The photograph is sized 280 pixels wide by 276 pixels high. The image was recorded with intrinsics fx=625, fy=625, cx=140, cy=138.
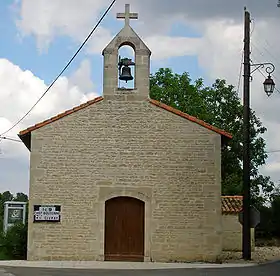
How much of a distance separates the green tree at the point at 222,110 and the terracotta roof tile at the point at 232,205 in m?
11.9

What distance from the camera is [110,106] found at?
73.5 feet

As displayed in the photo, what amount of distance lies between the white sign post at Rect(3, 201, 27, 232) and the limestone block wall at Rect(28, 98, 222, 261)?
16.9 ft

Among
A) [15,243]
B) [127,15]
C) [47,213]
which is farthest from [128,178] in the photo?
[127,15]

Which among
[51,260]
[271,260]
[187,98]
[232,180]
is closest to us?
[51,260]

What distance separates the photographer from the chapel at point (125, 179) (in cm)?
2191

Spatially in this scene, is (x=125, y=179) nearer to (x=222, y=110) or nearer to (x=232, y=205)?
(x=232, y=205)

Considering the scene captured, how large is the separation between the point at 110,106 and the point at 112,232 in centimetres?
448

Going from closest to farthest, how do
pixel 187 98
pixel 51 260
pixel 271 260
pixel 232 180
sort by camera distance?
1. pixel 51 260
2. pixel 271 260
3. pixel 232 180
4. pixel 187 98

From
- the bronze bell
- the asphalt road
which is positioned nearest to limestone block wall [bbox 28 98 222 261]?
the bronze bell

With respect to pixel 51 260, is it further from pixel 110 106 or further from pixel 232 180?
pixel 232 180

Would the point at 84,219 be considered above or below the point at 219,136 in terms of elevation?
below

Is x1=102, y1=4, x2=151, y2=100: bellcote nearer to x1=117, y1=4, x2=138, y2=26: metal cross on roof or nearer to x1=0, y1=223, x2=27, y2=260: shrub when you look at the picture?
x1=117, y1=4, x2=138, y2=26: metal cross on roof

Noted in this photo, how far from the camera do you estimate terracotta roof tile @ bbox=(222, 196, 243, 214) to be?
1128 inches

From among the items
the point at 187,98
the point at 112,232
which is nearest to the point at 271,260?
the point at 112,232
